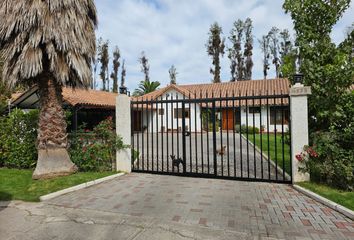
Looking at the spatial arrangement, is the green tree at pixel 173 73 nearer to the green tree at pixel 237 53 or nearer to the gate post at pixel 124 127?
the green tree at pixel 237 53

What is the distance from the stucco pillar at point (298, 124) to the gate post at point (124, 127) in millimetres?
5046

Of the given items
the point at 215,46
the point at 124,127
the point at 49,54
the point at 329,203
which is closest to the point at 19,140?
the point at 49,54

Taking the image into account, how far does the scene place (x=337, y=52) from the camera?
646cm

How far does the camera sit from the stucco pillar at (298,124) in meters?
6.25

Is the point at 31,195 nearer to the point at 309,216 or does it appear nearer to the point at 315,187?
the point at 309,216

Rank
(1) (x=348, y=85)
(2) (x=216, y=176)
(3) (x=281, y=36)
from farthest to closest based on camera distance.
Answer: (3) (x=281, y=36) → (2) (x=216, y=176) → (1) (x=348, y=85)

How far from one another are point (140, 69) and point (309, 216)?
1924 inches

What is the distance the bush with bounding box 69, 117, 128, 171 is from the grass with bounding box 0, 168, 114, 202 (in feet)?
1.40

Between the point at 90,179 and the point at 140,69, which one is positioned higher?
the point at 140,69

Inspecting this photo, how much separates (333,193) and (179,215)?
3564 mm

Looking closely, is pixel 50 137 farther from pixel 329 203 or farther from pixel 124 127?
pixel 329 203

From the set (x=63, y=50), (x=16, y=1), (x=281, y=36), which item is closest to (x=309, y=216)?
(x=63, y=50)

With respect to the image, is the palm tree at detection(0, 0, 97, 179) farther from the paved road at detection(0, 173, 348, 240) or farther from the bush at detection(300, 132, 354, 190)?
the bush at detection(300, 132, 354, 190)

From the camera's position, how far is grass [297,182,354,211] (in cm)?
483
